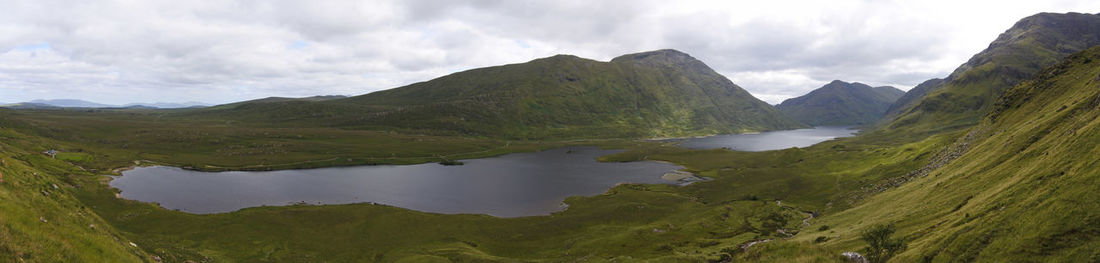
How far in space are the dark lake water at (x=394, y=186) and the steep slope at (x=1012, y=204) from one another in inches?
2720

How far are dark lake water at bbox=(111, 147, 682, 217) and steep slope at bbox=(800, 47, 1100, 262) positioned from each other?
227ft

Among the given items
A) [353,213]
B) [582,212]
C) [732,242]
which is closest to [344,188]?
[353,213]

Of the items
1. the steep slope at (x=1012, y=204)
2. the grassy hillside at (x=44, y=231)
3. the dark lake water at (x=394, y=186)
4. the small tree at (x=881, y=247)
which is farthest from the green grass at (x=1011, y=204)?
the dark lake water at (x=394, y=186)

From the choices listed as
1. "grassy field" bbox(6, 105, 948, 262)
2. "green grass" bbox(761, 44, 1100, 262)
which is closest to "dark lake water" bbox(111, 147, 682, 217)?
"grassy field" bbox(6, 105, 948, 262)

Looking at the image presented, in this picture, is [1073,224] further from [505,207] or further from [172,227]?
[172,227]

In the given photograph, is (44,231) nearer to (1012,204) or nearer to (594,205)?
(1012,204)

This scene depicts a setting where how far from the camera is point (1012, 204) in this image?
118 ft

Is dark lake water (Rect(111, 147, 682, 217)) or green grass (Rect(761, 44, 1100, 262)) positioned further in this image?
dark lake water (Rect(111, 147, 682, 217))

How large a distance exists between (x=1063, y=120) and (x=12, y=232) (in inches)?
4445

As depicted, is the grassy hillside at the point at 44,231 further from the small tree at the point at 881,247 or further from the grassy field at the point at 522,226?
the small tree at the point at 881,247

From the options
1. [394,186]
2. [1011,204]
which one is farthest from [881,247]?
[394,186]

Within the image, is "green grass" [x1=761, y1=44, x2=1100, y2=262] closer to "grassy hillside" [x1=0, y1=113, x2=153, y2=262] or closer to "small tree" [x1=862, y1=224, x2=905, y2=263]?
"small tree" [x1=862, y1=224, x2=905, y2=263]

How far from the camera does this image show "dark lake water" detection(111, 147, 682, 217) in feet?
350

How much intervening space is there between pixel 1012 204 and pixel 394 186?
133m
